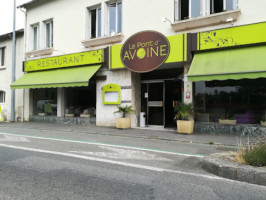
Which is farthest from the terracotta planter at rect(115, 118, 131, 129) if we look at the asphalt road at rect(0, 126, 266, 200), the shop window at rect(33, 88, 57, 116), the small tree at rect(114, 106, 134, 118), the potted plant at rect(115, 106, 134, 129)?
the shop window at rect(33, 88, 57, 116)

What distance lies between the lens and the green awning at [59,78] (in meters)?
11.7

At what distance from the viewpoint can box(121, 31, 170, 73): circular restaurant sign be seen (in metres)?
→ 10.2

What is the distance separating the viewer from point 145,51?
422 inches

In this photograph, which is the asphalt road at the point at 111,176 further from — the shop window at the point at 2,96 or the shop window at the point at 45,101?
the shop window at the point at 2,96

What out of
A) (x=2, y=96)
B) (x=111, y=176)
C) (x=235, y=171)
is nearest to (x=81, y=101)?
(x=2, y=96)

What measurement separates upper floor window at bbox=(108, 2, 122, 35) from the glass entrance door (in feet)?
11.7

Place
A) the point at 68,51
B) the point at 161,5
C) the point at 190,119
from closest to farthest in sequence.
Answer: the point at 190,119 < the point at 161,5 < the point at 68,51

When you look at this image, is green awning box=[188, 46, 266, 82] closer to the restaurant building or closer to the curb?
the restaurant building

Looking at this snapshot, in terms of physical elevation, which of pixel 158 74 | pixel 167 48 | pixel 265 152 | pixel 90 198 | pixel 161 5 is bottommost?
pixel 90 198

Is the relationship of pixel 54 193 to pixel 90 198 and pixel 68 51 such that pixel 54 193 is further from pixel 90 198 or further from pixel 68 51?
pixel 68 51

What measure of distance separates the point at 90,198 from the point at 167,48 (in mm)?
8120

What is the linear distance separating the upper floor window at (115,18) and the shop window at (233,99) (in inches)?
212

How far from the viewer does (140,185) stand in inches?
146

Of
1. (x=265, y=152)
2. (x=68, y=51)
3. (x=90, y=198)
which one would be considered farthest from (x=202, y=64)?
(x=68, y=51)
